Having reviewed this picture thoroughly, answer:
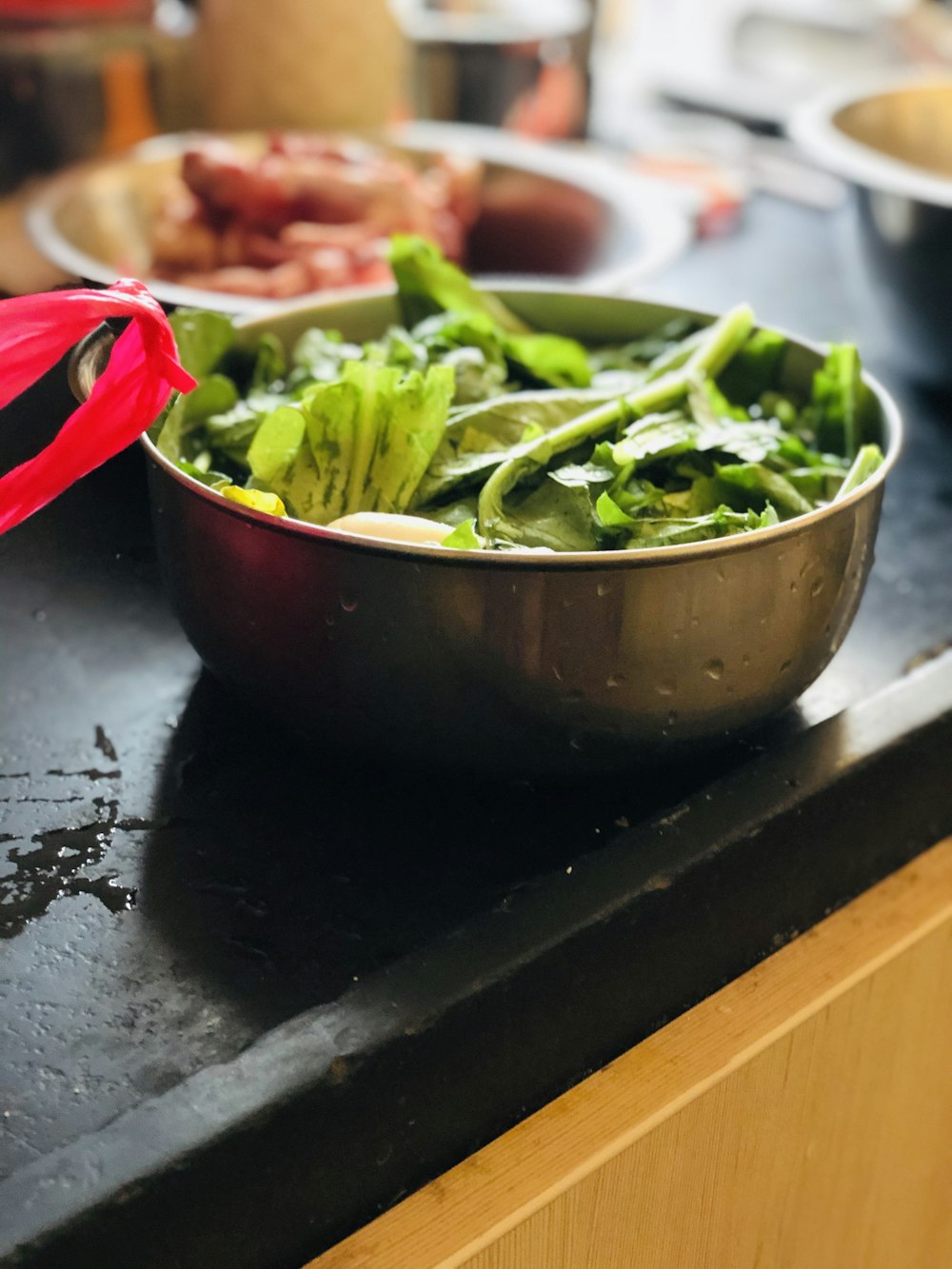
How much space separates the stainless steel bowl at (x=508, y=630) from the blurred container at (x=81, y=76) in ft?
4.04

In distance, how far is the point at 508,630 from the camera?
667 millimetres

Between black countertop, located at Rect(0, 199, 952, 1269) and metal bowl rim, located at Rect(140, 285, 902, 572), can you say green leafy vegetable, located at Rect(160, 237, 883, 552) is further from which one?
black countertop, located at Rect(0, 199, 952, 1269)

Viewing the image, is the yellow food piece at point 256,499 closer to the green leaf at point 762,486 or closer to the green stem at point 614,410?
the green stem at point 614,410

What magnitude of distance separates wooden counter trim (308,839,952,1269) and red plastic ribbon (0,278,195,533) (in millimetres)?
398

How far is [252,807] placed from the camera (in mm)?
760

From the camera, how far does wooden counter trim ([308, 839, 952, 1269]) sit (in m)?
0.67

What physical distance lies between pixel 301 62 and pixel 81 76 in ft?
0.99

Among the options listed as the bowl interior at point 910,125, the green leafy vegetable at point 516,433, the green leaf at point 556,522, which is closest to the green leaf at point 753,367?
the green leafy vegetable at point 516,433

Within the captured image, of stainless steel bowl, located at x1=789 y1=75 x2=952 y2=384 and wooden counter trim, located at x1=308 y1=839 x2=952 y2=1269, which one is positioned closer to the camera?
wooden counter trim, located at x1=308 y1=839 x2=952 y2=1269

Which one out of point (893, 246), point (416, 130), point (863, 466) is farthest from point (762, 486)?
point (416, 130)

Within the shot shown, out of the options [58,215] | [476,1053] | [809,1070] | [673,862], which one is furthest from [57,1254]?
[58,215]

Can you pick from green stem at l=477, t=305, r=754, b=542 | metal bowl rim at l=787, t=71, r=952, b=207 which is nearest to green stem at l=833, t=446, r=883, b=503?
green stem at l=477, t=305, r=754, b=542

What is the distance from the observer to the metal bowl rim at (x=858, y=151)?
3.99 ft

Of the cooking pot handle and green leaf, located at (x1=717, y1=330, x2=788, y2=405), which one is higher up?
the cooking pot handle
